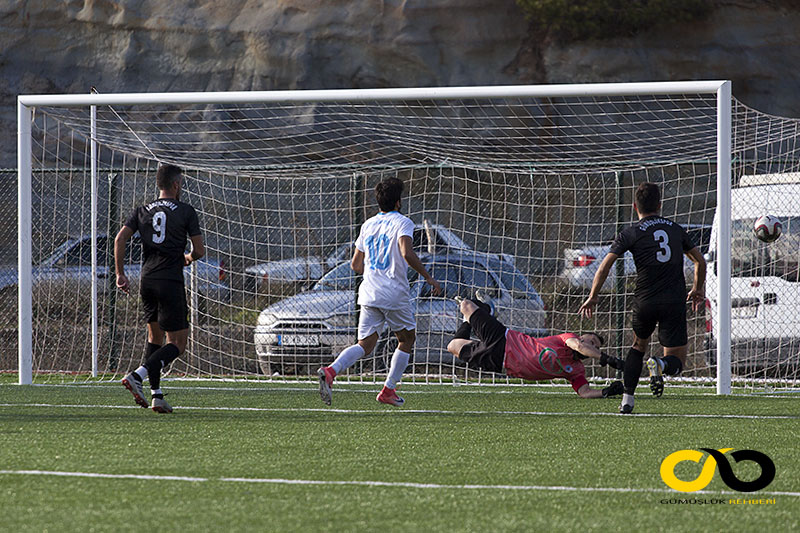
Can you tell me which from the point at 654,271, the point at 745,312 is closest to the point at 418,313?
the point at 745,312

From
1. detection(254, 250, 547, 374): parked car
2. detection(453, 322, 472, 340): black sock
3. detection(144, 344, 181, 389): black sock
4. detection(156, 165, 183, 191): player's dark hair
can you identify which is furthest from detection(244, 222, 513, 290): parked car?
detection(144, 344, 181, 389): black sock

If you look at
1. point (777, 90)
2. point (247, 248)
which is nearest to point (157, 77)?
point (247, 248)

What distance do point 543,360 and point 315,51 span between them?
19.6 metres

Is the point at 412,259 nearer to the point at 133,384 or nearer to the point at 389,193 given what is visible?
the point at 389,193

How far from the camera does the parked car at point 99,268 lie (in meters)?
13.5

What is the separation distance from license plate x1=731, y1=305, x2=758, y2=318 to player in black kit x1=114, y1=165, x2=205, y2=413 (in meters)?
5.95

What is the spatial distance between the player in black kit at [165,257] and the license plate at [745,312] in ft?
19.5

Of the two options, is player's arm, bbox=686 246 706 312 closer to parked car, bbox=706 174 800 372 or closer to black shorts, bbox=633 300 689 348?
black shorts, bbox=633 300 689 348

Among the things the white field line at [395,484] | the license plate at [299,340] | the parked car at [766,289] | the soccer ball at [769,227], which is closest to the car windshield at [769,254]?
the parked car at [766,289]

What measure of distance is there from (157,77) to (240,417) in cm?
2106

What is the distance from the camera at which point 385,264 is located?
9219 millimetres

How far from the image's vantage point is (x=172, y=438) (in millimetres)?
7133

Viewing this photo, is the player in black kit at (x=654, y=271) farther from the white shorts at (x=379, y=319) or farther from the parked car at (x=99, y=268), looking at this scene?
the parked car at (x=99, y=268)

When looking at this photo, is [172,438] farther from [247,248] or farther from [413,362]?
[247,248]
